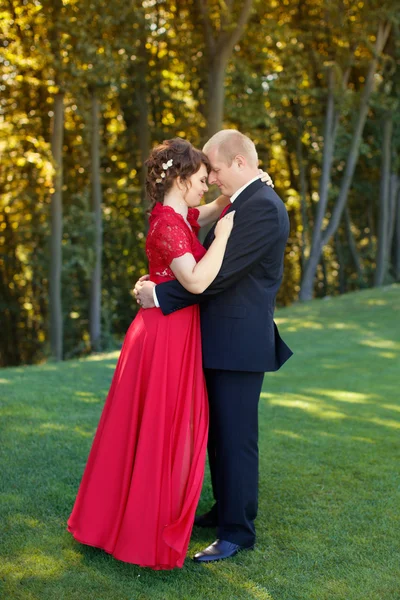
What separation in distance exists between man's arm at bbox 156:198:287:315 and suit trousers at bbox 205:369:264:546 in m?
0.44

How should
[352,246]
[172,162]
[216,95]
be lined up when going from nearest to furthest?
1. [172,162]
2. [216,95]
3. [352,246]

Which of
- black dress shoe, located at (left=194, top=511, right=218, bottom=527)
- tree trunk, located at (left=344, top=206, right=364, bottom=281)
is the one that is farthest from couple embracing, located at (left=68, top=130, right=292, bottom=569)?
tree trunk, located at (left=344, top=206, right=364, bottom=281)

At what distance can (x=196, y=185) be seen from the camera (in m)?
3.74

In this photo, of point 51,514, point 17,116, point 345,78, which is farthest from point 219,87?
point 51,514

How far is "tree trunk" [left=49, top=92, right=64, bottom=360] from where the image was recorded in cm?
1410

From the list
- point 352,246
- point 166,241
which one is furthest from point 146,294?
point 352,246

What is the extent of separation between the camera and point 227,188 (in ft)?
12.7

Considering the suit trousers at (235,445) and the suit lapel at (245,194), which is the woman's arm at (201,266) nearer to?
the suit lapel at (245,194)

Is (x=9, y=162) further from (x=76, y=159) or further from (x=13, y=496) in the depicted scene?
(x=13, y=496)

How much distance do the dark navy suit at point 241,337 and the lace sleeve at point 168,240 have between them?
15 centimetres

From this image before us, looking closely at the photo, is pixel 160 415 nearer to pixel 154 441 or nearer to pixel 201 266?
pixel 154 441

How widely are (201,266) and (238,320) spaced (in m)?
0.38

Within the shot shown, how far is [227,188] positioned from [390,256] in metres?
23.6

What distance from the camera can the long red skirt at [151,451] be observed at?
11.9 ft
